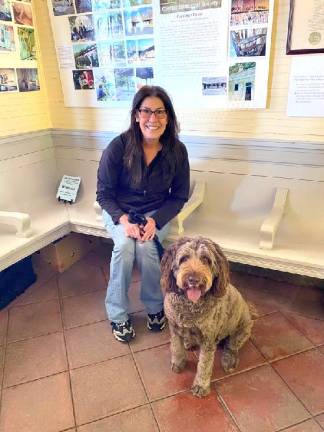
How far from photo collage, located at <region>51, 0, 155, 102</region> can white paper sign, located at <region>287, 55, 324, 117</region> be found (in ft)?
2.63

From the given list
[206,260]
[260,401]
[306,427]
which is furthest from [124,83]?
[306,427]

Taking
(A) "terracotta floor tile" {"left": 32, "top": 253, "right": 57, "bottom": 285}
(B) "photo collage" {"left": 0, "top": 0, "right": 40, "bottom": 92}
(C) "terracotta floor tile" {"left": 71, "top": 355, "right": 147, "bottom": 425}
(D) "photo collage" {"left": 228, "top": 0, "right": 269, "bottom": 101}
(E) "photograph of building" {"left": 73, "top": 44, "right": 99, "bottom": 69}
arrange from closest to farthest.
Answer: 1. (C) "terracotta floor tile" {"left": 71, "top": 355, "right": 147, "bottom": 425}
2. (D) "photo collage" {"left": 228, "top": 0, "right": 269, "bottom": 101}
3. (B) "photo collage" {"left": 0, "top": 0, "right": 40, "bottom": 92}
4. (E) "photograph of building" {"left": 73, "top": 44, "right": 99, "bottom": 69}
5. (A) "terracotta floor tile" {"left": 32, "top": 253, "right": 57, "bottom": 285}

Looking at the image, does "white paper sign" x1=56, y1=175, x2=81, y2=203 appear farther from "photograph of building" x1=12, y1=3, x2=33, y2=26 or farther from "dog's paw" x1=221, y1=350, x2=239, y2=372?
"dog's paw" x1=221, y1=350, x2=239, y2=372

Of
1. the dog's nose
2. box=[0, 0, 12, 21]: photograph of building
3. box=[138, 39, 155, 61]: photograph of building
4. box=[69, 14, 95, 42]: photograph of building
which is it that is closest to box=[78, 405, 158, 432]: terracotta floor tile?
the dog's nose

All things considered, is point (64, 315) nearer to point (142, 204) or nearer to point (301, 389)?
point (142, 204)

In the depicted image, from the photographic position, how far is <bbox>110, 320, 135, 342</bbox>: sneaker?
184cm

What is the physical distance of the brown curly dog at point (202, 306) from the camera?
1.31 m

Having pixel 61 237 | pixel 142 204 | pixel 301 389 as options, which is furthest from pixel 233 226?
pixel 61 237

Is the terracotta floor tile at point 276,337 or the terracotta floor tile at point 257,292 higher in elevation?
the terracotta floor tile at point 276,337

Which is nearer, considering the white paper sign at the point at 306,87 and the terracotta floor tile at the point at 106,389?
→ the terracotta floor tile at the point at 106,389

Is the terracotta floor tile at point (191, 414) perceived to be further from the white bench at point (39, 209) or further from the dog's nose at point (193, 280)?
the white bench at point (39, 209)

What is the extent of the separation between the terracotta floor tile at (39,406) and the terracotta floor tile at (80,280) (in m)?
0.71

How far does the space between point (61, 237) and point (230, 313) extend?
4.23ft

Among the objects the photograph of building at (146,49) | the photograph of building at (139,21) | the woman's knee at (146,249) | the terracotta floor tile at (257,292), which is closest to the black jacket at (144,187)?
the woman's knee at (146,249)
